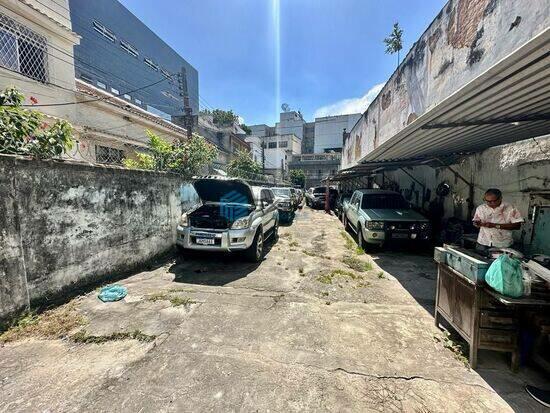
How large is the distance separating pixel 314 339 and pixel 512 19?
369cm

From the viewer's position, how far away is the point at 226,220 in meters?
6.05

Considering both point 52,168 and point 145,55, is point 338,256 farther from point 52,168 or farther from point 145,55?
point 145,55

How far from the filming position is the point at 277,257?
661 centimetres

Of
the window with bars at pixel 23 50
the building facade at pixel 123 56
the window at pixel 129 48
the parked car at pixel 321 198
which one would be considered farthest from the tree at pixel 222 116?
the window with bars at pixel 23 50

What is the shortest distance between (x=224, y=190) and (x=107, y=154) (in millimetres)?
7370

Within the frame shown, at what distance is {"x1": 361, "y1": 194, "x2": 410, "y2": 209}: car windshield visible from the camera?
769 centimetres

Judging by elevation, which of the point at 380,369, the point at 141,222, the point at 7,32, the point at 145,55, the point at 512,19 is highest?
the point at 145,55

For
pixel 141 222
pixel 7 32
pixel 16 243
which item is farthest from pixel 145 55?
pixel 16 243

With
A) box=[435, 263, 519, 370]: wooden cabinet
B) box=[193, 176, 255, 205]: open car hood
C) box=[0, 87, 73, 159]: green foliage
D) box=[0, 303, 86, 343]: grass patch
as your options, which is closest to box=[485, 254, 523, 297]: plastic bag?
box=[435, 263, 519, 370]: wooden cabinet

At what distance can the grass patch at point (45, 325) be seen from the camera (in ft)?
10.0

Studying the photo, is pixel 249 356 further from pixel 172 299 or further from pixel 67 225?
pixel 67 225

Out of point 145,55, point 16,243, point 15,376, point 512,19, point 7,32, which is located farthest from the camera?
point 145,55

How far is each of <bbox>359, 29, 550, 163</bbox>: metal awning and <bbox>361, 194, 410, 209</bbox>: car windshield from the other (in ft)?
7.11

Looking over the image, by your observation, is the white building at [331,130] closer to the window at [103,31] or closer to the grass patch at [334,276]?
the window at [103,31]
